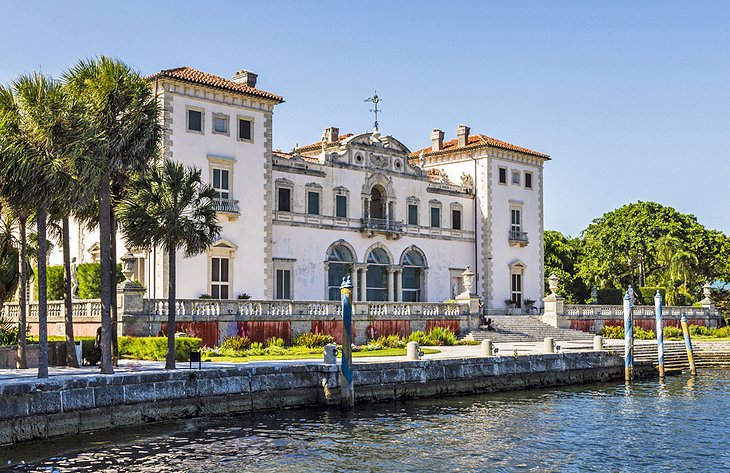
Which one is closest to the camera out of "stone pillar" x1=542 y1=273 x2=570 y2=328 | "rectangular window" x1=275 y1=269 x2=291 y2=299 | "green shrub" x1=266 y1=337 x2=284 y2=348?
"green shrub" x1=266 y1=337 x2=284 y2=348

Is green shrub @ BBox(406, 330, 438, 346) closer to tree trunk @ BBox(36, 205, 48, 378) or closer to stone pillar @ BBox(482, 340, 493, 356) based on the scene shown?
stone pillar @ BBox(482, 340, 493, 356)

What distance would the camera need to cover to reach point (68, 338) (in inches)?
1133

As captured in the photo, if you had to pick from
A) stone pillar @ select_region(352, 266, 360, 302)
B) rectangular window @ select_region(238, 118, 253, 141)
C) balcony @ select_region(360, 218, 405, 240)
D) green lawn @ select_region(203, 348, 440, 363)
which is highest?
rectangular window @ select_region(238, 118, 253, 141)

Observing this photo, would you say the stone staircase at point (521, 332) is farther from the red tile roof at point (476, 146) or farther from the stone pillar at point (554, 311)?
the red tile roof at point (476, 146)

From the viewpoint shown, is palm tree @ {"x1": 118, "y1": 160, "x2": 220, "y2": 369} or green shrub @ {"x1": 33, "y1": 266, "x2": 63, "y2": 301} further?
green shrub @ {"x1": 33, "y1": 266, "x2": 63, "y2": 301}

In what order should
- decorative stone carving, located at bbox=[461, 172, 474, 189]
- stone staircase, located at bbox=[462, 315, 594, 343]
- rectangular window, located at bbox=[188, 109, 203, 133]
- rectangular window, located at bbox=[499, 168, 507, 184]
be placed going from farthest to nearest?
rectangular window, located at bbox=[499, 168, 507, 184]
decorative stone carving, located at bbox=[461, 172, 474, 189]
stone staircase, located at bbox=[462, 315, 594, 343]
rectangular window, located at bbox=[188, 109, 203, 133]

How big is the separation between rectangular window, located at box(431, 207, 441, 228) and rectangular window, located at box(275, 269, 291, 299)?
12044mm

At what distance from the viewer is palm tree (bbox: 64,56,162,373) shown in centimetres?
2528

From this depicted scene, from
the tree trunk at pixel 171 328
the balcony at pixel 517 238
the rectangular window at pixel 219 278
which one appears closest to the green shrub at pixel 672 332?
the balcony at pixel 517 238

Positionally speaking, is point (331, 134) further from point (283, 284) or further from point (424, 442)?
point (424, 442)

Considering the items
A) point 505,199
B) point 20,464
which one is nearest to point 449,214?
point 505,199

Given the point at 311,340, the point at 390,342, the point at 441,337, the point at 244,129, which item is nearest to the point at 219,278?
the point at 311,340

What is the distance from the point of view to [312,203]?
48938 mm

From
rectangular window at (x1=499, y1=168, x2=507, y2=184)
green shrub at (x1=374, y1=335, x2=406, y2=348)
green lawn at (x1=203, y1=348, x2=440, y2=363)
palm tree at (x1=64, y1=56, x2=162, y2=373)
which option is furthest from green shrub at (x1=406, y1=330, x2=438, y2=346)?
palm tree at (x1=64, y1=56, x2=162, y2=373)
